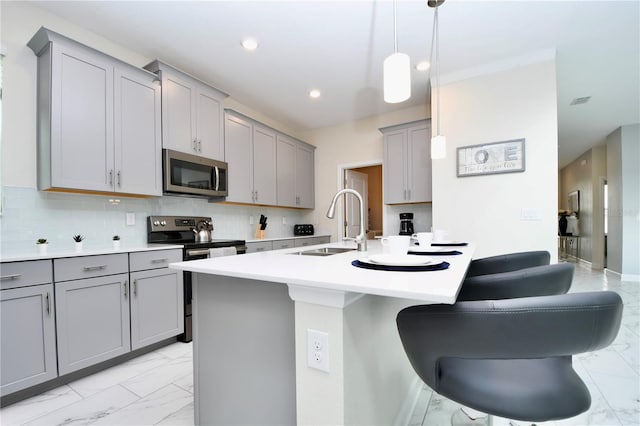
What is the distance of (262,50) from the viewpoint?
9.30ft

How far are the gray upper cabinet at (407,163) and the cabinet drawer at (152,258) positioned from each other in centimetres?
282

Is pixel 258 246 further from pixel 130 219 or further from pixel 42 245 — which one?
pixel 42 245

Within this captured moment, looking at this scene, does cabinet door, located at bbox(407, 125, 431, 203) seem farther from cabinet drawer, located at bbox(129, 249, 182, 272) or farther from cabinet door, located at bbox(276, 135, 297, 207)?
cabinet drawer, located at bbox(129, 249, 182, 272)

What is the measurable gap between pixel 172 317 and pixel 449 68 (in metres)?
3.72

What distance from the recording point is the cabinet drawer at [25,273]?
1.67m

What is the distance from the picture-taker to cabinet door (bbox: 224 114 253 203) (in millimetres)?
3527

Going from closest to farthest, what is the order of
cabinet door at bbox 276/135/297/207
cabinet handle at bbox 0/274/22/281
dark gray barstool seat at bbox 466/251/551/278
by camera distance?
dark gray barstool seat at bbox 466/251/551/278 → cabinet handle at bbox 0/274/22/281 → cabinet door at bbox 276/135/297/207

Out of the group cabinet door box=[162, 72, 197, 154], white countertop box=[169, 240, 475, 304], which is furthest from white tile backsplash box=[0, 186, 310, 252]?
white countertop box=[169, 240, 475, 304]

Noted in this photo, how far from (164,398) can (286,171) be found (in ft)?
10.7

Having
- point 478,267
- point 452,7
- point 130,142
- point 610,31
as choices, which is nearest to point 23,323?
point 130,142

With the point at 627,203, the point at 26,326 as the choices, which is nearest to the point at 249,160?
the point at 26,326

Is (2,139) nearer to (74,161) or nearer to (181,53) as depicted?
(74,161)

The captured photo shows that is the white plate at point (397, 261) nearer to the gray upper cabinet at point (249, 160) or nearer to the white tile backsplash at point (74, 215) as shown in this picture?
the white tile backsplash at point (74, 215)

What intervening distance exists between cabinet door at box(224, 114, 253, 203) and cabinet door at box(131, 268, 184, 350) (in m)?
1.27
